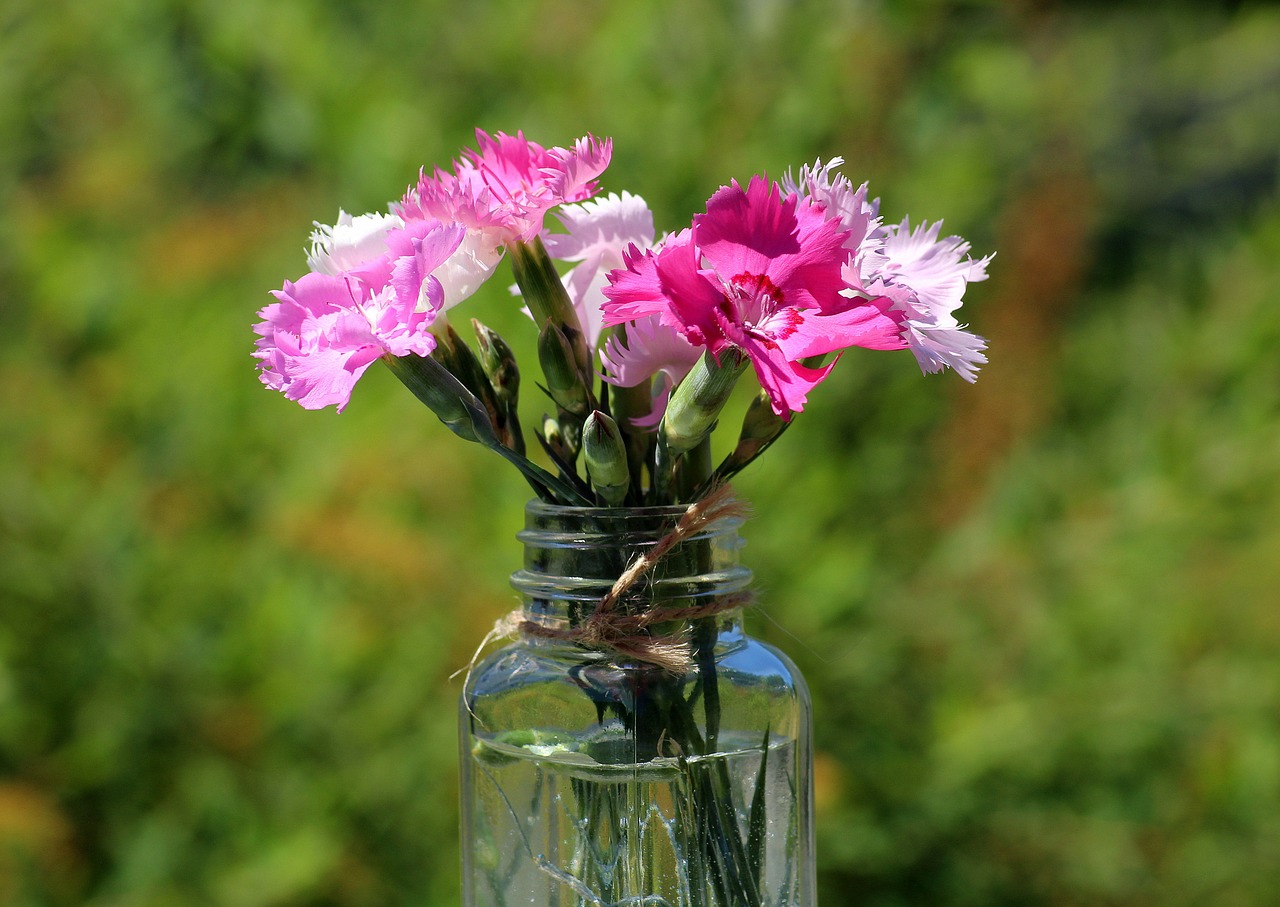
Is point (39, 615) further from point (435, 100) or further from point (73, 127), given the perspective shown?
point (435, 100)

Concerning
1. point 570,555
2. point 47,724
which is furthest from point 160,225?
point 570,555

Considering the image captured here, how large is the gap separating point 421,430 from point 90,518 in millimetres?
316

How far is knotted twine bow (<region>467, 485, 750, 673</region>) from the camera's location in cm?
34

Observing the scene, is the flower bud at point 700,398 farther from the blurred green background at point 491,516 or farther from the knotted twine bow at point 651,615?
the blurred green background at point 491,516

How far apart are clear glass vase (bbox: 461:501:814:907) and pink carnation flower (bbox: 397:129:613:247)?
0.09 m

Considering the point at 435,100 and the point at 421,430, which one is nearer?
the point at 421,430

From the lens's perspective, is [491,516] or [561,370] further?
[491,516]

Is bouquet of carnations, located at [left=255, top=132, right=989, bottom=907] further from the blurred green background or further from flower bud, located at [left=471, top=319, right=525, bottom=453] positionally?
the blurred green background

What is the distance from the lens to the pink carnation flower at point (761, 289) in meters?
0.30

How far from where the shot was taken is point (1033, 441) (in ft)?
4.46

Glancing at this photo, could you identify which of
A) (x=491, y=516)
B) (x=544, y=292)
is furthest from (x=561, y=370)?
(x=491, y=516)

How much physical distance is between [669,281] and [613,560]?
0.32ft

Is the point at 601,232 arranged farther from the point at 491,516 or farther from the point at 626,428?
the point at 491,516

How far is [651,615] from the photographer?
1.12 feet
